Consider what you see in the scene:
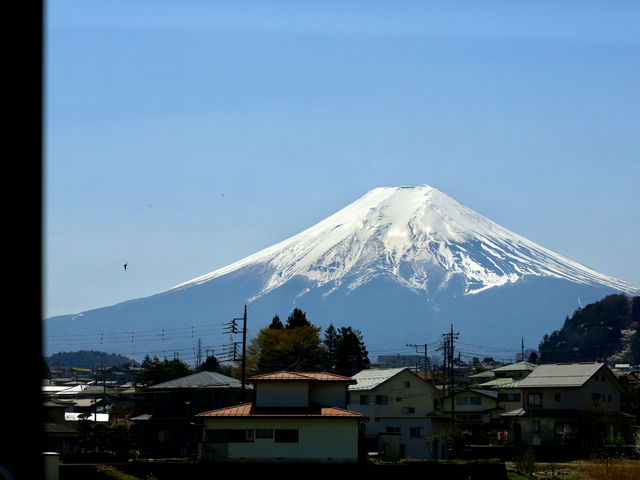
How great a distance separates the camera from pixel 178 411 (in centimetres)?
3872

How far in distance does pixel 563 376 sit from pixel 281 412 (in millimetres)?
19504

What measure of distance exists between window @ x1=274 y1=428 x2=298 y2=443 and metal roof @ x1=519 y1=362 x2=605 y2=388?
1805 centimetres

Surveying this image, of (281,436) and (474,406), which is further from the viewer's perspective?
(474,406)

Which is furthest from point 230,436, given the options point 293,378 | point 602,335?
point 602,335

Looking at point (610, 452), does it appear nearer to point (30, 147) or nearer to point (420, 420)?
point (420, 420)

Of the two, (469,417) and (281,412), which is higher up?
(281,412)

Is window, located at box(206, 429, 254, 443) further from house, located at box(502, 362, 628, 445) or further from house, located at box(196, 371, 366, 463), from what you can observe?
house, located at box(502, 362, 628, 445)

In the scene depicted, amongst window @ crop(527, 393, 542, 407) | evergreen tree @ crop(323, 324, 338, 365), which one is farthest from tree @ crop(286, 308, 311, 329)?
window @ crop(527, 393, 542, 407)

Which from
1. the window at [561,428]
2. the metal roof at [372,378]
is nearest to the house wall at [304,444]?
the metal roof at [372,378]

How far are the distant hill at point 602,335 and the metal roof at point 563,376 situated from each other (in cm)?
6317

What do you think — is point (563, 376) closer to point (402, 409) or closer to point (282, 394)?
point (402, 409)

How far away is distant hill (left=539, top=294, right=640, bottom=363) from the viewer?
363ft

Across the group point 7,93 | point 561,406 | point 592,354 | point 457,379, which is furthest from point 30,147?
point 592,354

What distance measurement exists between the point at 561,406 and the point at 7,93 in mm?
41682
